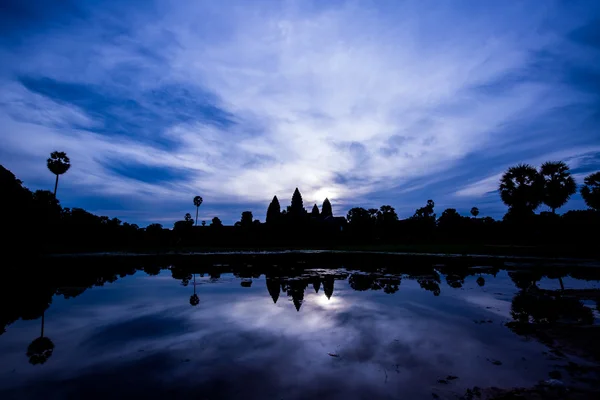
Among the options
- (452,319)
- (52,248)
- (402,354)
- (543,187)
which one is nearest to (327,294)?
(452,319)

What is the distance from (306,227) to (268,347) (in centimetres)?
7615

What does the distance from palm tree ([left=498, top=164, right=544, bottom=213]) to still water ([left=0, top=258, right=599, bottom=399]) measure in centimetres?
4883

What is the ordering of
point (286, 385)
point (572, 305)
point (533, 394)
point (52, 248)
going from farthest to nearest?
1. point (52, 248)
2. point (572, 305)
3. point (286, 385)
4. point (533, 394)

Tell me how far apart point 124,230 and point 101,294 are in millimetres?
63994

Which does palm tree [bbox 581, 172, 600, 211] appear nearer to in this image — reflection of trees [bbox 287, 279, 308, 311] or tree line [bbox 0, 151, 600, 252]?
tree line [bbox 0, 151, 600, 252]

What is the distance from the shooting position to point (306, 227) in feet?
273

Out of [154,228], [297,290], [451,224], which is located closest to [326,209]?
[451,224]

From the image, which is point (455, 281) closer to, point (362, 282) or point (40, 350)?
point (362, 282)

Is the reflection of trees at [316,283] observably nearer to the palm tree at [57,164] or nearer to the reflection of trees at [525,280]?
the reflection of trees at [525,280]

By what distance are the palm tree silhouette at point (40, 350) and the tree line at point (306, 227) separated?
2641 cm

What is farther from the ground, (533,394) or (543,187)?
(543,187)

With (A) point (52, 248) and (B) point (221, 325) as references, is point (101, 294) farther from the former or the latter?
(A) point (52, 248)

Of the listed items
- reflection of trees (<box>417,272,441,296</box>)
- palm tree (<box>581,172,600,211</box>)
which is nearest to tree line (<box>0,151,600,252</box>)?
palm tree (<box>581,172,600,211</box>)

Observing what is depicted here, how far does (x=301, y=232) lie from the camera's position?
8231 centimetres
